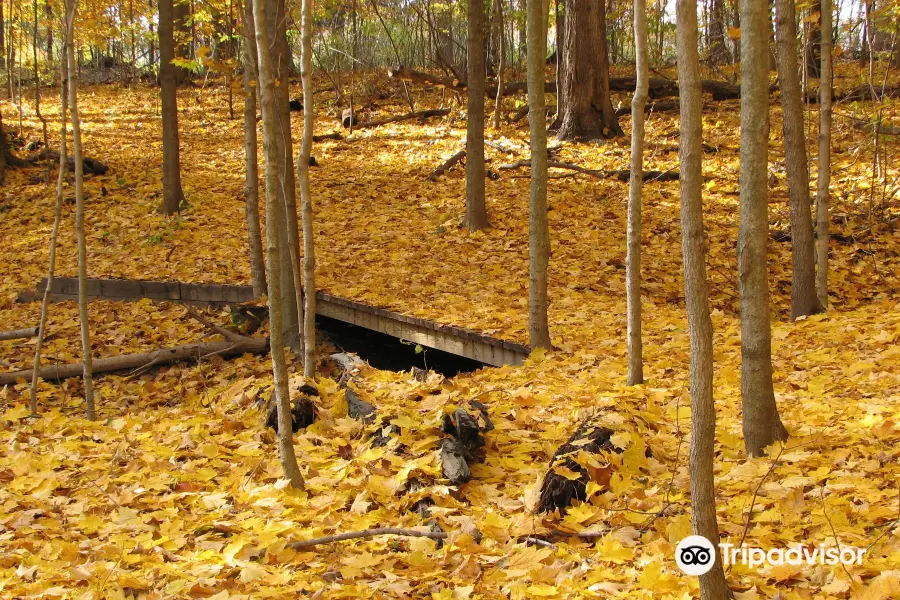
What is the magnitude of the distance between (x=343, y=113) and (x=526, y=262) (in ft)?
29.7

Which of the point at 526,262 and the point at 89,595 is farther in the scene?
the point at 526,262

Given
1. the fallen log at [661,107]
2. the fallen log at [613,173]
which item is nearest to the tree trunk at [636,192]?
the fallen log at [613,173]

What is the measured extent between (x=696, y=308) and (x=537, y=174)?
3.39 m

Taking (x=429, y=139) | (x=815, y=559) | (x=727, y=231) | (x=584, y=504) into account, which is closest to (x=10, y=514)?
(x=584, y=504)

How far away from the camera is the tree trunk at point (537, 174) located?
5.16 meters

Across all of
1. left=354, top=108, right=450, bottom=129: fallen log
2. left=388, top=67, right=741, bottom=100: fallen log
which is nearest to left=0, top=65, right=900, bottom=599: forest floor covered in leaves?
left=388, top=67, right=741, bottom=100: fallen log

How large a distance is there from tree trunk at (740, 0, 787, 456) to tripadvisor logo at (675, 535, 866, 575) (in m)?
0.95

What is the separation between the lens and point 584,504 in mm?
3037

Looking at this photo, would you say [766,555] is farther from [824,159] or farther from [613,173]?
[613,173]

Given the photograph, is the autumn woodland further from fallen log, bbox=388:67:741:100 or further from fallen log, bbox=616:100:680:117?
fallen log, bbox=388:67:741:100

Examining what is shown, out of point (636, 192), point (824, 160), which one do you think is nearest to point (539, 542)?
point (636, 192)

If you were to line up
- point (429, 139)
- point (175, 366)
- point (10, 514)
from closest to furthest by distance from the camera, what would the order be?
point (10, 514)
point (175, 366)
point (429, 139)

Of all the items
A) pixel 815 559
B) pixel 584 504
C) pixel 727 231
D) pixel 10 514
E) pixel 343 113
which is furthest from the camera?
pixel 343 113

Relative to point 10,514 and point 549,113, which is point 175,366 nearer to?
point 10,514
